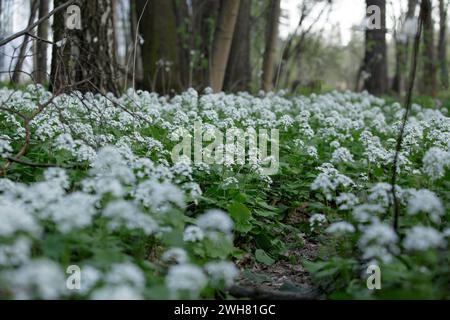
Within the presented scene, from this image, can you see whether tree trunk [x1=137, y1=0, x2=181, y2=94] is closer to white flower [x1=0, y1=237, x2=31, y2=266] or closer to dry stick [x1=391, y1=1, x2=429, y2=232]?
dry stick [x1=391, y1=1, x2=429, y2=232]

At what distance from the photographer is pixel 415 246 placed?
233cm

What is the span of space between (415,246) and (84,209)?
4.93ft

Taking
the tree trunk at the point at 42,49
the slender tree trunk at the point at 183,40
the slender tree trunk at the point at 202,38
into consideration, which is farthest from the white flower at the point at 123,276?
the slender tree trunk at the point at 183,40

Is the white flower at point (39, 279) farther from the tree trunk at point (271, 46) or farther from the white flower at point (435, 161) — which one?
the tree trunk at point (271, 46)

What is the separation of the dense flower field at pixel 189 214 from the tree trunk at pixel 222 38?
125 inches

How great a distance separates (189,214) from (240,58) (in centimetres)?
750

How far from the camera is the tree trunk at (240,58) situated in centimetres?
1095

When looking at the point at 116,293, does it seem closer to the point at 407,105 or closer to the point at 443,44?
the point at 407,105

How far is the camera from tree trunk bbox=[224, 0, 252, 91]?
10.9 m

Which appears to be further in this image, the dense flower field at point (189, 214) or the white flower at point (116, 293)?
the dense flower field at point (189, 214)

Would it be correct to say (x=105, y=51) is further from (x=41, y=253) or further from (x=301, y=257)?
(x=41, y=253)

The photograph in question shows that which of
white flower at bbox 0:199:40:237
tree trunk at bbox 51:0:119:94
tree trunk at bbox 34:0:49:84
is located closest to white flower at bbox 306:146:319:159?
white flower at bbox 0:199:40:237

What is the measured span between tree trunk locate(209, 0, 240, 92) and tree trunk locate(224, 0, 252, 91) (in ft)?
5.28

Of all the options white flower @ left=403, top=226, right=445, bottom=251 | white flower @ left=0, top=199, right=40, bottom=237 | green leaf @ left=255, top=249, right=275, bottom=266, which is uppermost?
white flower @ left=0, top=199, right=40, bottom=237
